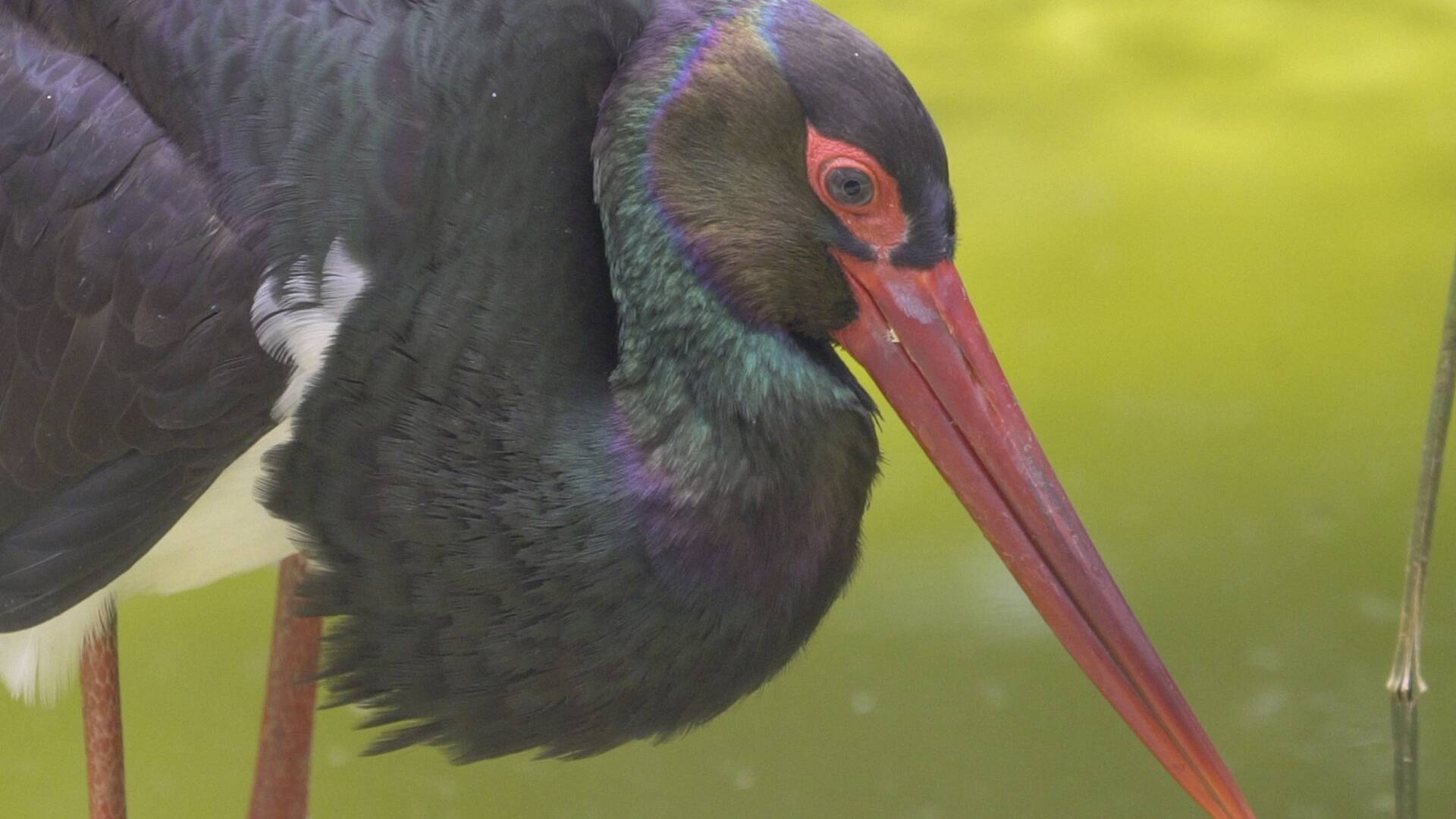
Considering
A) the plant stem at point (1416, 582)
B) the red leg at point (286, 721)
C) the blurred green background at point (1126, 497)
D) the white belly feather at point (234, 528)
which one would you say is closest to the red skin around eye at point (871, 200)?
the white belly feather at point (234, 528)

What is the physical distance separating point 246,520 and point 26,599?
0.71ft

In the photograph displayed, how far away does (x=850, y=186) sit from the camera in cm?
139

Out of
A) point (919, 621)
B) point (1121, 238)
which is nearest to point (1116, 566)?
point (919, 621)

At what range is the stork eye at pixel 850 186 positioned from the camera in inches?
54.4

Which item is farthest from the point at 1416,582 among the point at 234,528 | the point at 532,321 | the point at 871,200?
the point at 234,528

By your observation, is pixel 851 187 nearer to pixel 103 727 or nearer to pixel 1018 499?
pixel 1018 499

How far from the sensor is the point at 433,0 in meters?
1.47

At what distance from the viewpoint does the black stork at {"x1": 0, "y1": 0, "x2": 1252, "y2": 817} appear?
4.64 feet

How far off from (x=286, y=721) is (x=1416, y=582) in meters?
1.21

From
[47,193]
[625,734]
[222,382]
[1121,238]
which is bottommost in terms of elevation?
[1121,238]

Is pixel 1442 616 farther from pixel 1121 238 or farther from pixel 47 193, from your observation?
pixel 47 193

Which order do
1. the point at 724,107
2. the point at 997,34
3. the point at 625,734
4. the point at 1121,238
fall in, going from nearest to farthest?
the point at 724,107 → the point at 625,734 → the point at 1121,238 → the point at 997,34

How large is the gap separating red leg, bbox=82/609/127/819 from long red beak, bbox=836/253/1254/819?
0.87 meters

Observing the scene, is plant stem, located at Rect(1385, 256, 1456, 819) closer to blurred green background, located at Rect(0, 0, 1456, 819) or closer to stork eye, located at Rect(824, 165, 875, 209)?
stork eye, located at Rect(824, 165, 875, 209)
